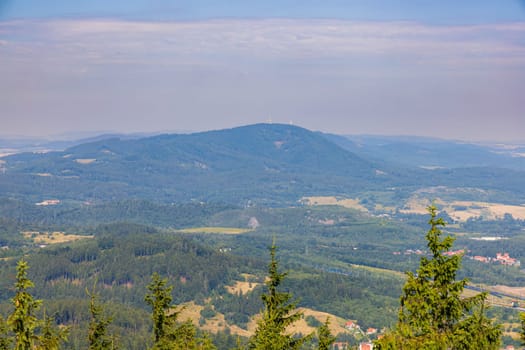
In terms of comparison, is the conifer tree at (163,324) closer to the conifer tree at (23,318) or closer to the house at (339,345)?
the conifer tree at (23,318)

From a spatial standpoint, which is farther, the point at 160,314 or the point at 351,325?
the point at 351,325

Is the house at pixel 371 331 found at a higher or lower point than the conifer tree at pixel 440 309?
lower

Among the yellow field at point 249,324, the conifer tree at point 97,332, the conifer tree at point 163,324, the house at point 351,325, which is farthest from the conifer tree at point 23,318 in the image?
the house at point 351,325

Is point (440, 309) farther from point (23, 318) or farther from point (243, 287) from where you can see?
point (243, 287)

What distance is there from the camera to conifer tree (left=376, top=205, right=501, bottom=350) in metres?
21.8

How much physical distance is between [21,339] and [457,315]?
14.9 metres

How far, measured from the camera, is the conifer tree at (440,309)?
2184 centimetres

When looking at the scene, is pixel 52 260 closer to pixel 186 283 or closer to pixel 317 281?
pixel 186 283

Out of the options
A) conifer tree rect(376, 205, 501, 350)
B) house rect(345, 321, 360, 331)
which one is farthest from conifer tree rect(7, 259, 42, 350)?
house rect(345, 321, 360, 331)

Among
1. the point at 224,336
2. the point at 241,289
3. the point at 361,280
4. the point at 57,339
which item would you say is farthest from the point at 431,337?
the point at 361,280

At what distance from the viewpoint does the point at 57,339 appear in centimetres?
2361

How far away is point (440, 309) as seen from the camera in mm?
22312

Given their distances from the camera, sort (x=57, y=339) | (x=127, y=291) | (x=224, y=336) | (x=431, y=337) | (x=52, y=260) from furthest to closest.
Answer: (x=52, y=260), (x=127, y=291), (x=224, y=336), (x=57, y=339), (x=431, y=337)

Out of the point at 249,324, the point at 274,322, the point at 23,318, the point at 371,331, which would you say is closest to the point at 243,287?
the point at 249,324
